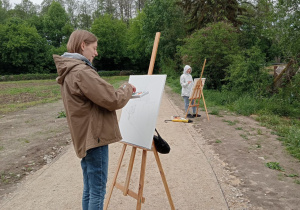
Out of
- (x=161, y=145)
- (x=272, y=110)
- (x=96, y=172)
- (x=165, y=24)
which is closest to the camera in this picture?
(x=96, y=172)

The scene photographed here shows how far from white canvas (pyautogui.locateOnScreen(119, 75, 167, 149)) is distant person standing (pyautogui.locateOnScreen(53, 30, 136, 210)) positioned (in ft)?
2.12

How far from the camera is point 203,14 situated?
69.6 feet

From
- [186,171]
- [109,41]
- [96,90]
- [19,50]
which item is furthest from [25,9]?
[96,90]

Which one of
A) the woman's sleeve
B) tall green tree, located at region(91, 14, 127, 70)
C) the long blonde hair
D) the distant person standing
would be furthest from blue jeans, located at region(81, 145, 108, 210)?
tall green tree, located at region(91, 14, 127, 70)

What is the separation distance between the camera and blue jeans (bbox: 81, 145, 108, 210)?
245 centimetres

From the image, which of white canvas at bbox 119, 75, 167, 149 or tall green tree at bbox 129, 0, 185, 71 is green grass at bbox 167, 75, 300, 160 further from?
tall green tree at bbox 129, 0, 185, 71

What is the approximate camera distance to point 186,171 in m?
4.90

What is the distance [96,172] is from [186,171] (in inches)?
109

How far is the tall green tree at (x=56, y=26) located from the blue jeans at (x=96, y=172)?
51857 millimetres

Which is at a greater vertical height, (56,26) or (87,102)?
(56,26)

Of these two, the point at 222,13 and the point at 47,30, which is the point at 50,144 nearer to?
the point at 222,13

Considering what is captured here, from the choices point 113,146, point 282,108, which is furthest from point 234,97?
point 113,146

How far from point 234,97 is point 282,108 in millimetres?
3084

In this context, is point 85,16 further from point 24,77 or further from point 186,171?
point 186,171
